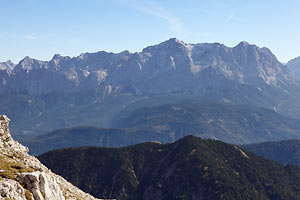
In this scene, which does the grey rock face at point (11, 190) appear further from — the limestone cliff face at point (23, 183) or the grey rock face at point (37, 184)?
the grey rock face at point (37, 184)

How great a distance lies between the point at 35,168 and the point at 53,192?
452 inches

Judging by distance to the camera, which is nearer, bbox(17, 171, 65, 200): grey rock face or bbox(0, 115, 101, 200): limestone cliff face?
Result: bbox(0, 115, 101, 200): limestone cliff face

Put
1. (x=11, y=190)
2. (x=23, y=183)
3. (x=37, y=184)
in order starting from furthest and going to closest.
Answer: (x=37, y=184) → (x=23, y=183) → (x=11, y=190)

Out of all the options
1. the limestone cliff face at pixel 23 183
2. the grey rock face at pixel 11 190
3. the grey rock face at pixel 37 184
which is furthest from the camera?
the grey rock face at pixel 37 184

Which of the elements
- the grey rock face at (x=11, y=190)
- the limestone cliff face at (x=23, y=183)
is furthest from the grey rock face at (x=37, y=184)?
the grey rock face at (x=11, y=190)

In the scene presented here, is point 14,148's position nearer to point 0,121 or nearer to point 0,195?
point 0,121

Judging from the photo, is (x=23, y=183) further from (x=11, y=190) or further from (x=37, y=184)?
(x=11, y=190)

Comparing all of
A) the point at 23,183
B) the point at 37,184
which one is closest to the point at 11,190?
the point at 23,183

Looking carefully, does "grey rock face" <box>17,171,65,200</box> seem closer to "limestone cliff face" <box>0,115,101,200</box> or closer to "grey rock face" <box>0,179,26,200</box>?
"limestone cliff face" <box>0,115,101,200</box>

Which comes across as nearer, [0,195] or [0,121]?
[0,195]

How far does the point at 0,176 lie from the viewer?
69.5m

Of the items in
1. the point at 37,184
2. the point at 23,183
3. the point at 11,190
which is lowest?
the point at 37,184

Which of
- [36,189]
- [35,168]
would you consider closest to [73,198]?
[35,168]

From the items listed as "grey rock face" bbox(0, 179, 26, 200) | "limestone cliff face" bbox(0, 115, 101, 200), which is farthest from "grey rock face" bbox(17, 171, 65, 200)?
"grey rock face" bbox(0, 179, 26, 200)
